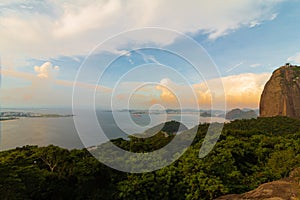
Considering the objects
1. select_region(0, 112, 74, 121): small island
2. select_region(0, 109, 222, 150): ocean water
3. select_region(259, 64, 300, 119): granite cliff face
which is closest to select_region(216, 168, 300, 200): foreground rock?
select_region(0, 109, 222, 150): ocean water

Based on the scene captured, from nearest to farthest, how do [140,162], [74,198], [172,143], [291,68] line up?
1. [74,198]
2. [140,162]
3. [172,143]
4. [291,68]

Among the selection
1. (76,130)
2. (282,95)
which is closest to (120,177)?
(76,130)

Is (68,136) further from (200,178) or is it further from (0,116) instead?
(200,178)

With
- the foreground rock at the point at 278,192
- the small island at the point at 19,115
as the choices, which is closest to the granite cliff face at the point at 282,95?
the small island at the point at 19,115

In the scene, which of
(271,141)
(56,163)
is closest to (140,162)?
(56,163)

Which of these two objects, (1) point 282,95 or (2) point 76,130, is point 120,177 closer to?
(2) point 76,130

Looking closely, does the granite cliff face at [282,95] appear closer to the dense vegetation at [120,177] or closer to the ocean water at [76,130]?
the ocean water at [76,130]

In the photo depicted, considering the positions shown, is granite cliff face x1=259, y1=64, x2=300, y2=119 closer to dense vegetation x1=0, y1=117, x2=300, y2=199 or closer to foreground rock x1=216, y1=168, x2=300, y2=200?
dense vegetation x1=0, y1=117, x2=300, y2=199
